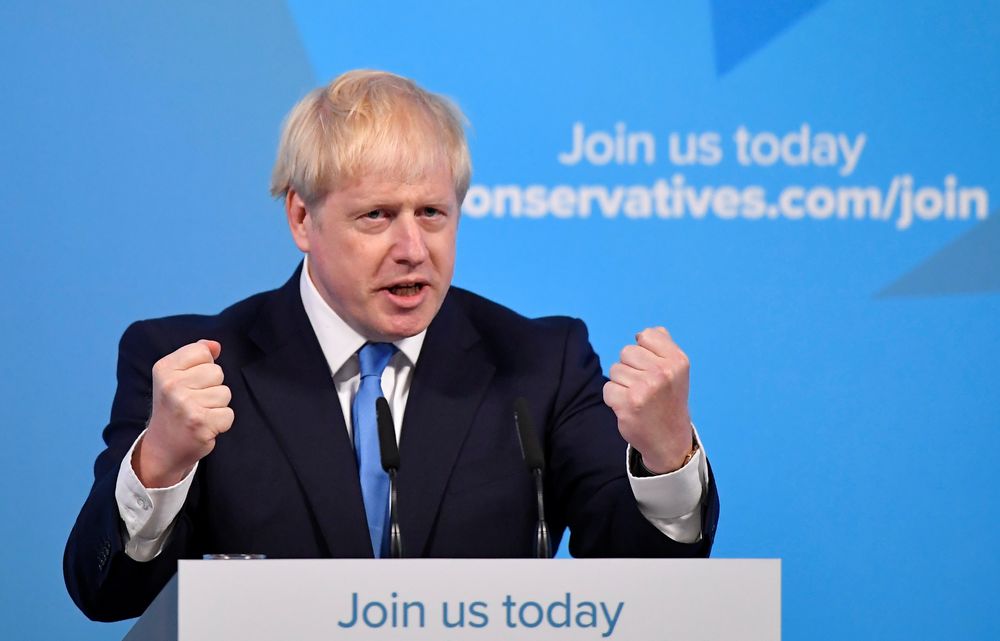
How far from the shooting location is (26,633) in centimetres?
330

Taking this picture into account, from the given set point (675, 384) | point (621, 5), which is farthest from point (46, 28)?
point (675, 384)

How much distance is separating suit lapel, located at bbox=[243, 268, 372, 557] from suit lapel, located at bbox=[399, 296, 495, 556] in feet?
0.32

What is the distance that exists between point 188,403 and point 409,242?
2.00 ft

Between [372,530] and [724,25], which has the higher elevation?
[724,25]

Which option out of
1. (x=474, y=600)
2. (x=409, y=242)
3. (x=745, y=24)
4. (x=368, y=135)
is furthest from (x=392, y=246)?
Answer: (x=745, y=24)

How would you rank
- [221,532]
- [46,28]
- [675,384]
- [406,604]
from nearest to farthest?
[406,604] → [675,384] → [221,532] → [46,28]

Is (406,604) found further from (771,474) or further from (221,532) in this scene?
(771,474)

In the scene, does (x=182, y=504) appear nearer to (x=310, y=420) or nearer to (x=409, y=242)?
(x=310, y=420)

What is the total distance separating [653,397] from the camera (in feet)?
6.63

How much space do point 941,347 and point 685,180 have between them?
77cm

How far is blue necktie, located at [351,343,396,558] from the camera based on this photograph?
2402mm

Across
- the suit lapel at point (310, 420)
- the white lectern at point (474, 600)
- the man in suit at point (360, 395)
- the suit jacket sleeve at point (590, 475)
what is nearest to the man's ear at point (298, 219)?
the man in suit at point (360, 395)

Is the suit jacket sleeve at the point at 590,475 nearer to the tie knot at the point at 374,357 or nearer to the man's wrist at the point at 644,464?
the man's wrist at the point at 644,464

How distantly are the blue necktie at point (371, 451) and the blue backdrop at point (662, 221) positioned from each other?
2.80ft
